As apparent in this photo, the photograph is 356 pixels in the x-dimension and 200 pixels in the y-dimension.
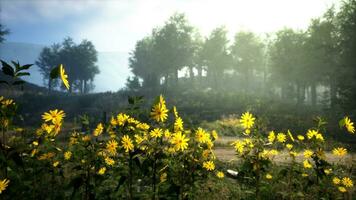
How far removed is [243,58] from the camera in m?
50.8

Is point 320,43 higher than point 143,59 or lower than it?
lower

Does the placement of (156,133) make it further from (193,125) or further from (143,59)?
(143,59)

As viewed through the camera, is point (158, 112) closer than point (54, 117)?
Yes

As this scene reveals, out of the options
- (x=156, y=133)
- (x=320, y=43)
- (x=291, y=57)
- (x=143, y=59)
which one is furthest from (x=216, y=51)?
(x=156, y=133)

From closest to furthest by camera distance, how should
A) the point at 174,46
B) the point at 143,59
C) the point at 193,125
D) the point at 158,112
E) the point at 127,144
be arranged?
the point at 158,112 → the point at 127,144 → the point at 193,125 → the point at 174,46 → the point at 143,59

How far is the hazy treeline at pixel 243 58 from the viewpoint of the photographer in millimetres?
35375

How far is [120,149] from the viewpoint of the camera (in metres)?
3.44

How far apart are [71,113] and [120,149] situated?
3513 centimetres

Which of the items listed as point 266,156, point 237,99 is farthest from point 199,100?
point 266,156

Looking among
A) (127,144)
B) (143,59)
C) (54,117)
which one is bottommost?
(127,144)

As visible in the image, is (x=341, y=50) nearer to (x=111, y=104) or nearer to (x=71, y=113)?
(x=111, y=104)

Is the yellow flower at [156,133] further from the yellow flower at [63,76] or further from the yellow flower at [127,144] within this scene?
the yellow flower at [63,76]

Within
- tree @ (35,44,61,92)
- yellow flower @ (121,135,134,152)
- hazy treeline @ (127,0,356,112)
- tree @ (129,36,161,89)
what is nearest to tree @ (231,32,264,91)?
hazy treeline @ (127,0,356,112)

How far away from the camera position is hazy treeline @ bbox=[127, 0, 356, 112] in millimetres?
35375
